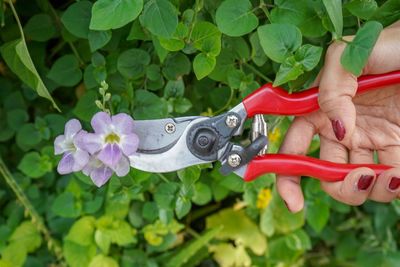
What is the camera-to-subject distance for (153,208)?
3.58ft

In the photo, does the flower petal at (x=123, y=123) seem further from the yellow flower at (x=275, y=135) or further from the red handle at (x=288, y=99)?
the yellow flower at (x=275, y=135)

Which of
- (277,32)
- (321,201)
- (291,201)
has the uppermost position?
(277,32)

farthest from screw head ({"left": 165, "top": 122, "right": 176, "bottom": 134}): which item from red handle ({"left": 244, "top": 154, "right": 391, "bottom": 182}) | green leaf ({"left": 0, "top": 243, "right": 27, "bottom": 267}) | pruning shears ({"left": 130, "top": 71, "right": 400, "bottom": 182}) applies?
green leaf ({"left": 0, "top": 243, "right": 27, "bottom": 267})

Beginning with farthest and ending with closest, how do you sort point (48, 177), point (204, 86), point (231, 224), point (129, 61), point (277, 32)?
point (231, 224), point (48, 177), point (204, 86), point (129, 61), point (277, 32)

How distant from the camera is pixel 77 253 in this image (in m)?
1.13

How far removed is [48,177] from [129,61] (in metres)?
0.33

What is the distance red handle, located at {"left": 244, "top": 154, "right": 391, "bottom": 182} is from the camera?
2.76 ft

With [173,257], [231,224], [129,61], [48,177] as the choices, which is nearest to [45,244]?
[48,177]

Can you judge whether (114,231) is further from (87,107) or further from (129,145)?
(129,145)

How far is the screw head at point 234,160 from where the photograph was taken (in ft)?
2.71

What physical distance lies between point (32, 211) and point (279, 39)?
525mm

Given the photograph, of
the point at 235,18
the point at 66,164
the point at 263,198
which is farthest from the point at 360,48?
the point at 263,198

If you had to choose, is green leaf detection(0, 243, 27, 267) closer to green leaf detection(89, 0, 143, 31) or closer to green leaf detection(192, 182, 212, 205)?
green leaf detection(192, 182, 212, 205)

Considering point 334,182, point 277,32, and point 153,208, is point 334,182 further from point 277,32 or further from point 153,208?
point 153,208
